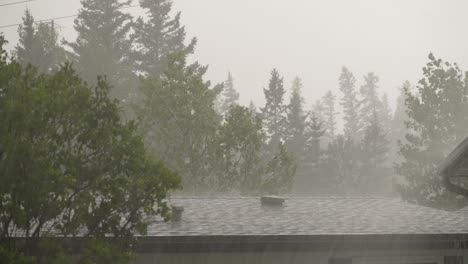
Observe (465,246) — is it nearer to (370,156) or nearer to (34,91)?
(34,91)

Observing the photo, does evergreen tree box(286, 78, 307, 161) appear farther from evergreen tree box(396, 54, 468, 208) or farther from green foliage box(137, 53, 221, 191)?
green foliage box(137, 53, 221, 191)

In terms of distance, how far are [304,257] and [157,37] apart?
44.8 m

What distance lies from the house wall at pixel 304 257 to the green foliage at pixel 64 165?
10.4ft

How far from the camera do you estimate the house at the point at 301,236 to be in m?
13.1

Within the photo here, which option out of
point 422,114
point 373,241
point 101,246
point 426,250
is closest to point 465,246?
point 426,250

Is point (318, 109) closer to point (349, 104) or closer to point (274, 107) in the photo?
point (349, 104)

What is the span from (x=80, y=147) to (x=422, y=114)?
38.4m

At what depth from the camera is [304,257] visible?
1382 cm

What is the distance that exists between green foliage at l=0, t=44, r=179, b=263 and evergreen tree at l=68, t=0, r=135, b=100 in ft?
149

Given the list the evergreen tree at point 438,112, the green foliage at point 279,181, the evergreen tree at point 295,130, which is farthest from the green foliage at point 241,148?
the evergreen tree at point 295,130

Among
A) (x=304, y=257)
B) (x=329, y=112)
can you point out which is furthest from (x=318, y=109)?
(x=304, y=257)

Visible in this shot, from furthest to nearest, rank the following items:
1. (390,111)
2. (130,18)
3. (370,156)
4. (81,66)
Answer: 1. (390,111)
2. (370,156)
3. (130,18)
4. (81,66)

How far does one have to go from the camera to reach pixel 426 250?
A: 47.9 ft

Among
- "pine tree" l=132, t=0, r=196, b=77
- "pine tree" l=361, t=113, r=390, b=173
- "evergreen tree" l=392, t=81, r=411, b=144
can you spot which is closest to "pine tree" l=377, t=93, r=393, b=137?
"evergreen tree" l=392, t=81, r=411, b=144
